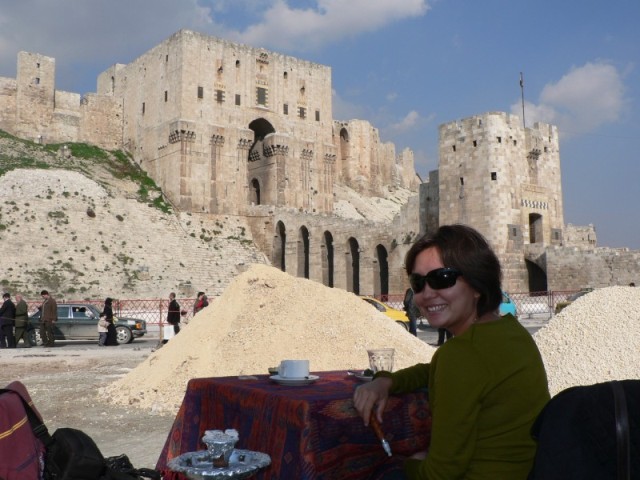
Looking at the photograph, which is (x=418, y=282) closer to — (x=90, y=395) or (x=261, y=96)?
(x=90, y=395)

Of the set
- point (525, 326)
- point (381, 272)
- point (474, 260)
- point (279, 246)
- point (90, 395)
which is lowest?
point (90, 395)

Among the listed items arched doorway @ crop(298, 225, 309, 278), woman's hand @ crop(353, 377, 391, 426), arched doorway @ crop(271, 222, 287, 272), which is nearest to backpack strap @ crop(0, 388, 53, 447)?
woman's hand @ crop(353, 377, 391, 426)

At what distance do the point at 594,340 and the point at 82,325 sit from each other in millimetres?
14522

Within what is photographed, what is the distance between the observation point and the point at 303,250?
129 ft

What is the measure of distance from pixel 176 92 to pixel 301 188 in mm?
10748

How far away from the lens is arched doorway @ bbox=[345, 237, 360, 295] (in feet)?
120

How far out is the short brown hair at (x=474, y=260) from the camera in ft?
8.10

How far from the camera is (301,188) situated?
145 feet

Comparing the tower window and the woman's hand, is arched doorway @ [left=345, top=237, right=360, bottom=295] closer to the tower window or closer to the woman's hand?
the tower window

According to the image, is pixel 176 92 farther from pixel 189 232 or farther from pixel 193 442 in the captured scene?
pixel 193 442

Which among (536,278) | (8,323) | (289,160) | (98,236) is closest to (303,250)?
(289,160)

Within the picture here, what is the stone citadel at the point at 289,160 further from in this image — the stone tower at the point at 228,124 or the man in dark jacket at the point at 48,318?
the man in dark jacket at the point at 48,318

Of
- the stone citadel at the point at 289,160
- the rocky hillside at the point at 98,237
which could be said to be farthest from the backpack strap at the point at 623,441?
the rocky hillside at the point at 98,237

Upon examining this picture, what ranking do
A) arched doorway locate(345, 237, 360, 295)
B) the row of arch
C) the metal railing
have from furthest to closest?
arched doorway locate(345, 237, 360, 295) < the row of arch < the metal railing
